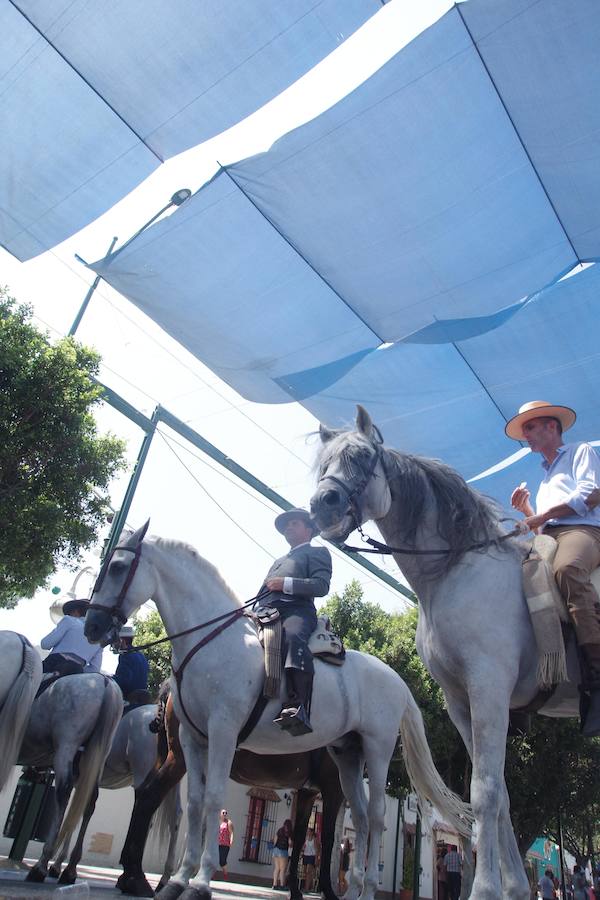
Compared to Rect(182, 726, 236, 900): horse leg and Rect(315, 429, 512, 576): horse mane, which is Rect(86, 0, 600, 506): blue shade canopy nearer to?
Rect(315, 429, 512, 576): horse mane

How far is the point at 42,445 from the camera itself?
755cm

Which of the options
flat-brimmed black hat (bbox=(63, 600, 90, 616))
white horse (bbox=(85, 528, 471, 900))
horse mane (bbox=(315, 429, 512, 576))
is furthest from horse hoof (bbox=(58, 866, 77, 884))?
horse mane (bbox=(315, 429, 512, 576))

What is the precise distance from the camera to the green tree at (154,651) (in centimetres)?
1623

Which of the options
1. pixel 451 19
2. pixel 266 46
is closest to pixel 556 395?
pixel 451 19

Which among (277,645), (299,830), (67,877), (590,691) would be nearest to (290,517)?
(277,645)

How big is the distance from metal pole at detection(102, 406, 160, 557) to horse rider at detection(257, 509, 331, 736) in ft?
12.2

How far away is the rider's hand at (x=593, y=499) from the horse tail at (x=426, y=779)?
245 centimetres

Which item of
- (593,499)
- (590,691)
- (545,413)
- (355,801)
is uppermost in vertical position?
(545,413)

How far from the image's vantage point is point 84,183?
7.72 m

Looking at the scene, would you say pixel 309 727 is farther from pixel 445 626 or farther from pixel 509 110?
pixel 509 110

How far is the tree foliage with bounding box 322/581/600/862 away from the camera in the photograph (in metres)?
14.9

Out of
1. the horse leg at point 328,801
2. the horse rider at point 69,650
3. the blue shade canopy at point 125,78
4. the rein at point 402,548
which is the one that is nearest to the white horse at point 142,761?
the horse rider at point 69,650

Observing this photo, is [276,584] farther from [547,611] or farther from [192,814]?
[547,611]

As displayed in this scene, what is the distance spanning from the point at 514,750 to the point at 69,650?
12.3 meters
